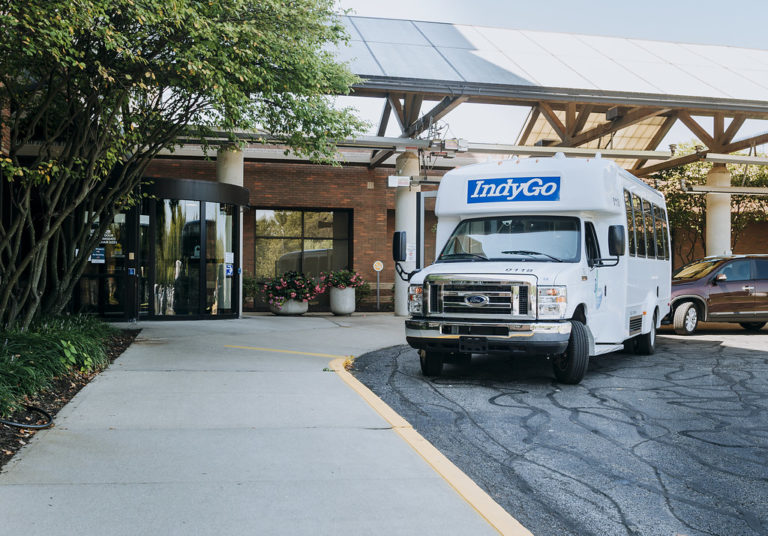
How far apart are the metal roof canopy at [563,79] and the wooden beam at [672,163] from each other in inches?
1.9

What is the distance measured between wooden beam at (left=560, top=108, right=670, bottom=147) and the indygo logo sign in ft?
37.4

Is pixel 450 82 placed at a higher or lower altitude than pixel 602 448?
higher

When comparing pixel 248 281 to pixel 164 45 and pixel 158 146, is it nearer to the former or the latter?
pixel 158 146

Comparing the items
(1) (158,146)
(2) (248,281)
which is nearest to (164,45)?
(1) (158,146)

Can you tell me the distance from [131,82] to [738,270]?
13.6 metres

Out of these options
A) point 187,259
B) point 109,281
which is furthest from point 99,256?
point 187,259

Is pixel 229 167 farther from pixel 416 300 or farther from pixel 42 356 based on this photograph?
pixel 42 356

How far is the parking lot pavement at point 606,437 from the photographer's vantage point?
14.5 feet

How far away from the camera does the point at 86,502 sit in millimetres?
4121

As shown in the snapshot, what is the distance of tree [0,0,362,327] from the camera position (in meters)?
8.05

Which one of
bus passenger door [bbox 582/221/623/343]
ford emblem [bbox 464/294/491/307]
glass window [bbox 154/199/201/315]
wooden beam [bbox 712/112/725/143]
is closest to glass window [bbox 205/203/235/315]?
glass window [bbox 154/199/201/315]

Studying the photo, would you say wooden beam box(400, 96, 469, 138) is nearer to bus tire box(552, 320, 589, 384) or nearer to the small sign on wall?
the small sign on wall

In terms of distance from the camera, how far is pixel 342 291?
69.8 feet

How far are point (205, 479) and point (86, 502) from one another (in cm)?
74
